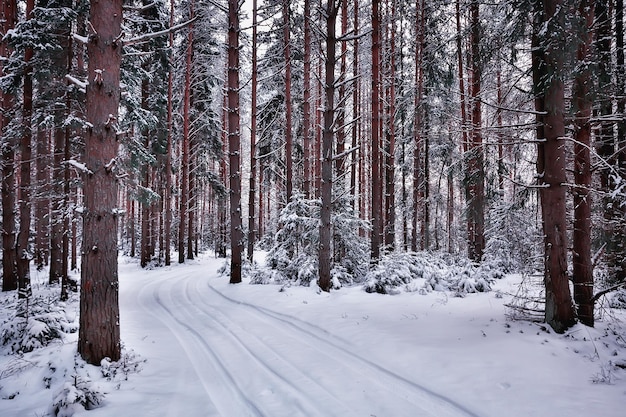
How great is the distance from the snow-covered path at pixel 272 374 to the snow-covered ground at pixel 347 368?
0.02 m

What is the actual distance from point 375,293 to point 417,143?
9657 mm

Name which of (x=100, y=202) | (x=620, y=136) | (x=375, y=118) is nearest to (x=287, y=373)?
(x=100, y=202)

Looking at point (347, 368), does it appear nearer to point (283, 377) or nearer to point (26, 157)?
point (283, 377)

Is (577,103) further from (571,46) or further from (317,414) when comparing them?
(317,414)

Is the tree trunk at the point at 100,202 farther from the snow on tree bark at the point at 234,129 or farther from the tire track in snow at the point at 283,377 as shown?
the snow on tree bark at the point at 234,129

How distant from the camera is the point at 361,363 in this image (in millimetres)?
4859

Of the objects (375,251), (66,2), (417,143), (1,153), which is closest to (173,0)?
(66,2)

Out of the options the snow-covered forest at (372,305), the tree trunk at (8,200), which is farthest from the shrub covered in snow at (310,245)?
the tree trunk at (8,200)

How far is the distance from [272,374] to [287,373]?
20 centimetres

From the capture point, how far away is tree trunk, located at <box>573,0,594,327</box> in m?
5.50

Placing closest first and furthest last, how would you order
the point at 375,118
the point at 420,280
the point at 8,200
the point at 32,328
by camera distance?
the point at 32,328 → the point at 420,280 → the point at 8,200 → the point at 375,118

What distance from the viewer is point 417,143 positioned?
647 inches

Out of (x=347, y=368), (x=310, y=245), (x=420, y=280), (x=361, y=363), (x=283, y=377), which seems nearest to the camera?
(x=283, y=377)

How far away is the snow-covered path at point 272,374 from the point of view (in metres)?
3.66
